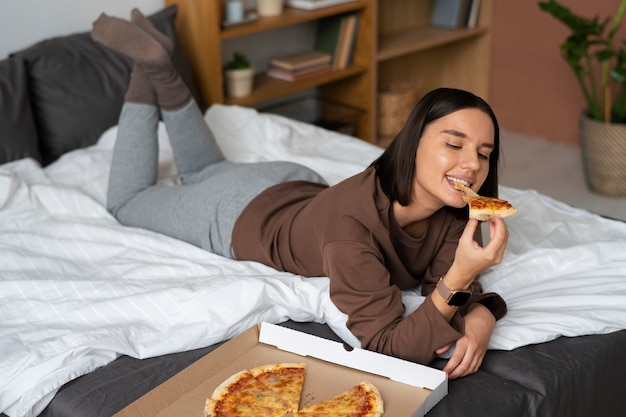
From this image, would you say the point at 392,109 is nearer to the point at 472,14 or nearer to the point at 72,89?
the point at 472,14

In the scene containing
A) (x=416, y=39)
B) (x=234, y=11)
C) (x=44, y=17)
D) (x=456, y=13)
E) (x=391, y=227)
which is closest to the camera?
(x=391, y=227)

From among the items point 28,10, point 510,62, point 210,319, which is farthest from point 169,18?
point 510,62

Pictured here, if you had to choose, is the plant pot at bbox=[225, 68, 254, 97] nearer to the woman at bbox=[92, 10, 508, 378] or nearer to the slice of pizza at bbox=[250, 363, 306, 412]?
the woman at bbox=[92, 10, 508, 378]

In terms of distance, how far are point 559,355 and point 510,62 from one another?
277 cm

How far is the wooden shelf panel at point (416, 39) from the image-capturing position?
3676 millimetres

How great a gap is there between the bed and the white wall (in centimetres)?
28

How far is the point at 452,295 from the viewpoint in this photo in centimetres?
149

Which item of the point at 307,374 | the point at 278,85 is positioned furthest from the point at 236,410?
the point at 278,85

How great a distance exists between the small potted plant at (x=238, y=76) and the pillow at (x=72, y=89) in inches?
19.7

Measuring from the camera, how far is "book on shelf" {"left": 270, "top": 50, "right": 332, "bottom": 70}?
11.0 feet

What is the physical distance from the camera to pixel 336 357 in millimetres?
1555

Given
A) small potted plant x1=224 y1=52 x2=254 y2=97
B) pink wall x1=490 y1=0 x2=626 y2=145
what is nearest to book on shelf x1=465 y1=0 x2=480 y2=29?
pink wall x1=490 y1=0 x2=626 y2=145

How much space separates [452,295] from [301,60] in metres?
2.08

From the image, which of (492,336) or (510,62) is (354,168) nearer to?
(492,336)
